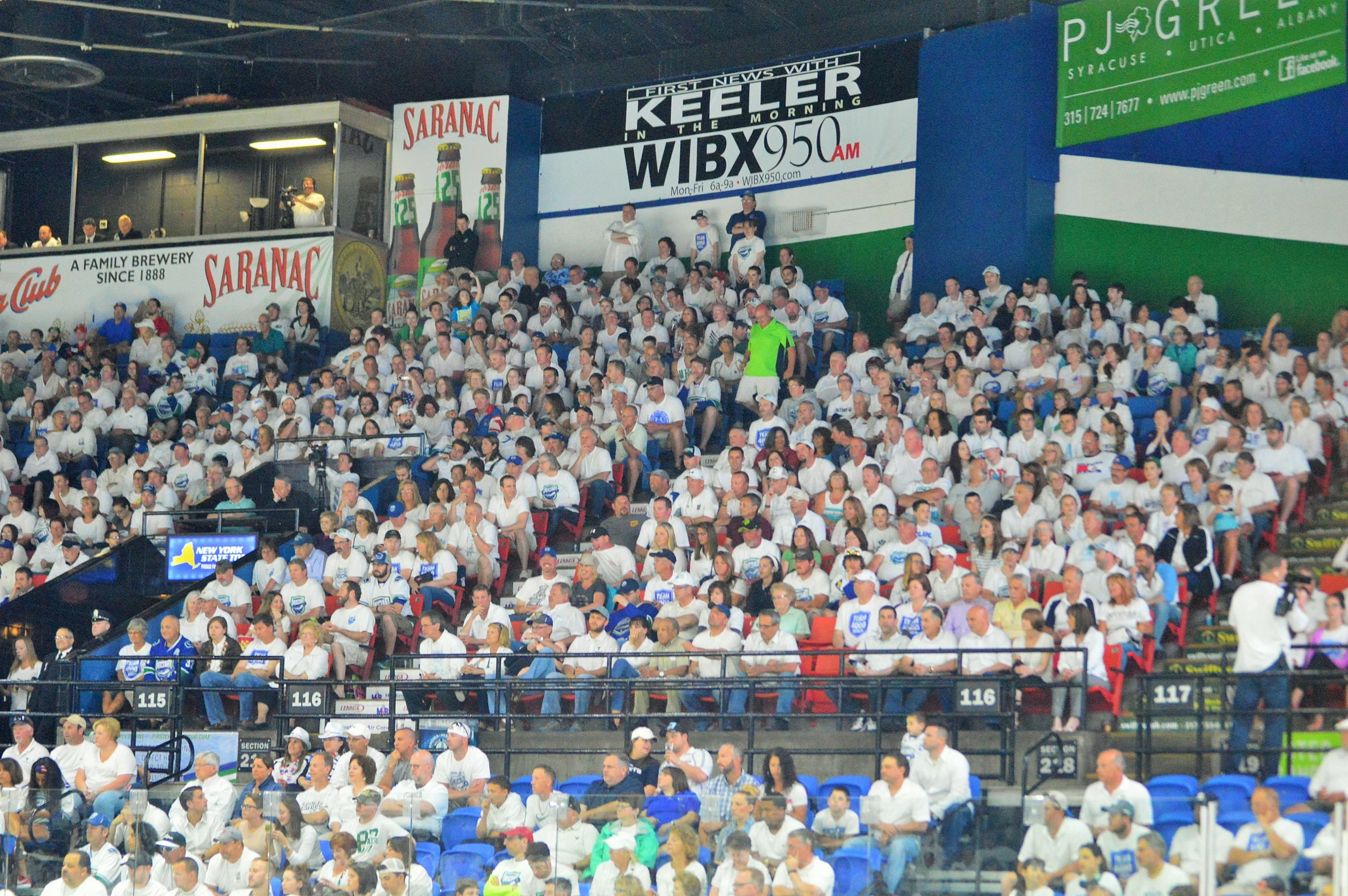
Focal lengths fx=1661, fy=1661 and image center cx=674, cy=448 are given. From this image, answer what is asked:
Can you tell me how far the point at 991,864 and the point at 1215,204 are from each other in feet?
37.1

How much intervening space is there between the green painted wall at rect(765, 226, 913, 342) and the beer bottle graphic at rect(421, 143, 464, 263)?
4.70 m

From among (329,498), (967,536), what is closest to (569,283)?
(329,498)

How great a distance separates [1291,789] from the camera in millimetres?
7816

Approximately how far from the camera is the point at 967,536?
13375mm

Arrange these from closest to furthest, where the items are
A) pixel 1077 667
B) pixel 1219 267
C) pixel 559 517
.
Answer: pixel 1077 667 → pixel 559 517 → pixel 1219 267

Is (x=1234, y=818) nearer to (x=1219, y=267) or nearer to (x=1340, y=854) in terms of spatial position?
(x=1340, y=854)

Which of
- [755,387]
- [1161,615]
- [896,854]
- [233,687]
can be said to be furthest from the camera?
[755,387]

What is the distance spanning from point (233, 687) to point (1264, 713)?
768cm

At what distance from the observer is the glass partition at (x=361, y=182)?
2262 centimetres

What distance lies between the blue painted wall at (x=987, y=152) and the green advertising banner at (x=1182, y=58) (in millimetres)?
847

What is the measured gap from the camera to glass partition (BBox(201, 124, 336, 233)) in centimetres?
2277

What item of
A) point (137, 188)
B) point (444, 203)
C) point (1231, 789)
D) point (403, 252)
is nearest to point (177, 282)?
point (137, 188)

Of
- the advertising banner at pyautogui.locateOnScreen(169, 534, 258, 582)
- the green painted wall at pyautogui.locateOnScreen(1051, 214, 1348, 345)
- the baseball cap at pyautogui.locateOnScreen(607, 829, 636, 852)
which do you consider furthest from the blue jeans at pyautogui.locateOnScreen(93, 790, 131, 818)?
the green painted wall at pyautogui.locateOnScreen(1051, 214, 1348, 345)

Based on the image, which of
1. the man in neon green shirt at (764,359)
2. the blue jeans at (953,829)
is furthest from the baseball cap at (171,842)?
the man in neon green shirt at (764,359)
